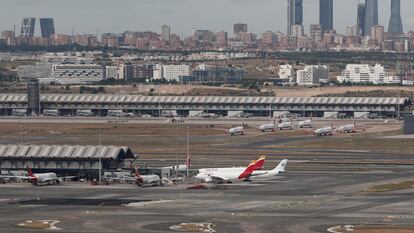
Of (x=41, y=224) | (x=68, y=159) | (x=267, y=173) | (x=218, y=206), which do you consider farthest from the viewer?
(x=267, y=173)

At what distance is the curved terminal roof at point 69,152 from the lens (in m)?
152

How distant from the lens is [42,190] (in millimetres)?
141375

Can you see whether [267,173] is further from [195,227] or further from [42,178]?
[195,227]

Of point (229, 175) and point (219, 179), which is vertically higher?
point (229, 175)

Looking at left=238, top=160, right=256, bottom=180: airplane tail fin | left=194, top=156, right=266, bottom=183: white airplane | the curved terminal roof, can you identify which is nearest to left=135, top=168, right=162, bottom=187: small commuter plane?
left=194, top=156, right=266, bottom=183: white airplane

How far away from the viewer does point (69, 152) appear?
153 metres

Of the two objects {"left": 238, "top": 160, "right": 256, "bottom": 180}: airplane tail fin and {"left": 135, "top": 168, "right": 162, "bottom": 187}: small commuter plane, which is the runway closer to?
{"left": 135, "top": 168, "right": 162, "bottom": 187}: small commuter plane

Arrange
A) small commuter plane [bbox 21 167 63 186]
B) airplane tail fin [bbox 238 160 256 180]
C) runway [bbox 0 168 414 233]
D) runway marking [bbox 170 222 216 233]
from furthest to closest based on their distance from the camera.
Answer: airplane tail fin [bbox 238 160 256 180], small commuter plane [bbox 21 167 63 186], runway [bbox 0 168 414 233], runway marking [bbox 170 222 216 233]

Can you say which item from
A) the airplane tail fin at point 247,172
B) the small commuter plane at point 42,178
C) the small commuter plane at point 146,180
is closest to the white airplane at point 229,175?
the airplane tail fin at point 247,172

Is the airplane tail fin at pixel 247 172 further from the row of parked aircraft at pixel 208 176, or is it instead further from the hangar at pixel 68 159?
the hangar at pixel 68 159

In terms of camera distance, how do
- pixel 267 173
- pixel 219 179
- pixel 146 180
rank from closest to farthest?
1. pixel 146 180
2. pixel 219 179
3. pixel 267 173

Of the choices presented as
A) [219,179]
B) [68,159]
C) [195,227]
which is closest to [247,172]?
[219,179]

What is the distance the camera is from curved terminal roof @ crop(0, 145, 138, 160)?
151625mm

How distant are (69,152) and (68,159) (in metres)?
1.06
